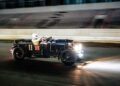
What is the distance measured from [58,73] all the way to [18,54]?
13.6 ft

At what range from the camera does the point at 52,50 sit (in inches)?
605

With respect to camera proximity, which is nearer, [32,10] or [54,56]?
[54,56]

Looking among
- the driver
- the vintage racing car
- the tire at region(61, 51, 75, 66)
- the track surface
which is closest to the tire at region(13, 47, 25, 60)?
the vintage racing car

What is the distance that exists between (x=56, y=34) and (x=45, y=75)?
15571mm

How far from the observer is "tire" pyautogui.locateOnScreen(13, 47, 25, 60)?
16438mm

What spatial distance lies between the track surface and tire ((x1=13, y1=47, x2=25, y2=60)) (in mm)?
306

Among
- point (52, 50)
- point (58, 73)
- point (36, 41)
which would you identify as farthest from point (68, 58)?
point (36, 41)

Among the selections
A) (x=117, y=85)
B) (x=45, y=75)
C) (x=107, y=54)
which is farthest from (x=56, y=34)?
(x=117, y=85)

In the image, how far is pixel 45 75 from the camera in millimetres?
12930

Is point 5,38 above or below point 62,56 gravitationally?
below

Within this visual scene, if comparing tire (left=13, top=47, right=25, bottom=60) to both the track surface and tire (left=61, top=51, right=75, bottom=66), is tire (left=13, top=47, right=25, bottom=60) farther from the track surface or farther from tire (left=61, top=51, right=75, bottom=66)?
tire (left=61, top=51, right=75, bottom=66)

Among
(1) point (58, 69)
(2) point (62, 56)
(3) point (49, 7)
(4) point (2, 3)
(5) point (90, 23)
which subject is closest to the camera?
(1) point (58, 69)

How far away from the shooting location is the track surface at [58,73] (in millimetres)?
11703

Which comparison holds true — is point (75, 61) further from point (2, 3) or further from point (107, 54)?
point (2, 3)
